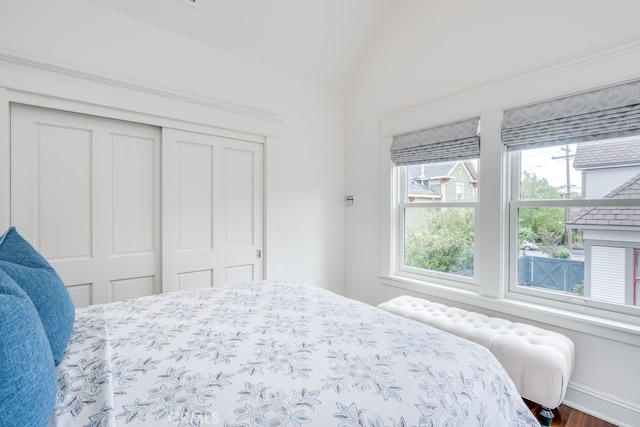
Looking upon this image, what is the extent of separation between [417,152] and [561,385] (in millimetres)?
2026

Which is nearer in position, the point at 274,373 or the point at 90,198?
the point at 274,373

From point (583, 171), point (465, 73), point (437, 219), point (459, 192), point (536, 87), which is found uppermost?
point (465, 73)

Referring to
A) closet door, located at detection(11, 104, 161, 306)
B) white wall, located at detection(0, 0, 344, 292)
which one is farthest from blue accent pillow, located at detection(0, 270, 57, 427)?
white wall, located at detection(0, 0, 344, 292)

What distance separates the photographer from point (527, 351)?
1762mm

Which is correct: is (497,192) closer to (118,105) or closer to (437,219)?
(437,219)

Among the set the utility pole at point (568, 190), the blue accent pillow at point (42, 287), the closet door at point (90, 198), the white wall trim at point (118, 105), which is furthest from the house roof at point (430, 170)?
the blue accent pillow at point (42, 287)

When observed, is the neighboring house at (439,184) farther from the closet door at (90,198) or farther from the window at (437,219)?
the closet door at (90,198)

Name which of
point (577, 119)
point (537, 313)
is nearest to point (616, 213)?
point (577, 119)

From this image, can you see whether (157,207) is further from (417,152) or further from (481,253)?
(481,253)

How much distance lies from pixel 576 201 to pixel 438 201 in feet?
3.43

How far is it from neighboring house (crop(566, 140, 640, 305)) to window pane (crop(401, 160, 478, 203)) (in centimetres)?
73

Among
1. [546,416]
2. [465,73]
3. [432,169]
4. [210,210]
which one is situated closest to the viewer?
[546,416]

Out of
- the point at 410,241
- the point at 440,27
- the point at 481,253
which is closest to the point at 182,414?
the point at 481,253

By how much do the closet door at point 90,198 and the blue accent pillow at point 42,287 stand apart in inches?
37.5
